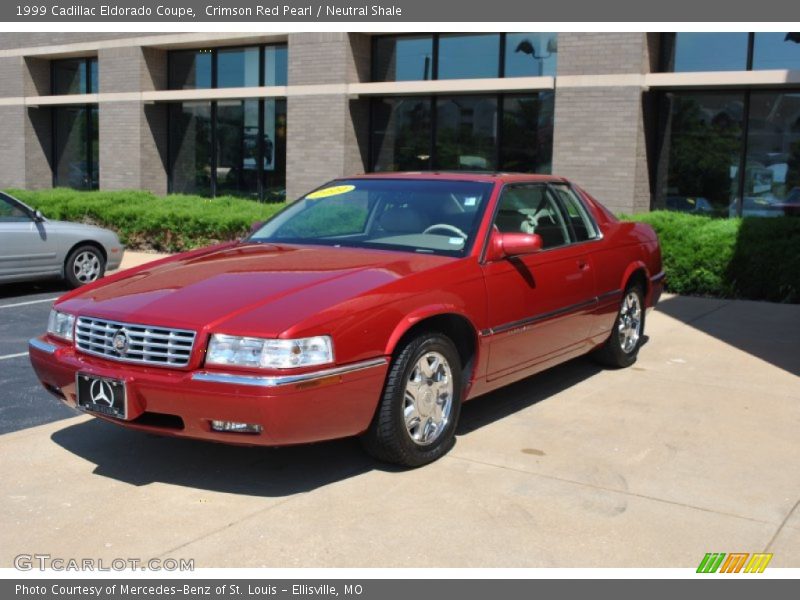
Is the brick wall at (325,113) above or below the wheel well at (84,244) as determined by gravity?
above

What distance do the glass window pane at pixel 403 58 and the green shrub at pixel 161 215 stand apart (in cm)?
312

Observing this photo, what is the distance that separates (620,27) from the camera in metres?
13.4

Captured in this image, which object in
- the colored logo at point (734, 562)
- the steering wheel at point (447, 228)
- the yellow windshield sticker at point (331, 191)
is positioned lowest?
the colored logo at point (734, 562)

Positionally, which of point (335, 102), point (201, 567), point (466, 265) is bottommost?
point (201, 567)

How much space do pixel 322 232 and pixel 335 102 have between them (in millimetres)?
10733

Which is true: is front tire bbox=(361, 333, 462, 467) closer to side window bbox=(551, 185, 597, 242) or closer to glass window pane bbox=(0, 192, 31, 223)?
side window bbox=(551, 185, 597, 242)

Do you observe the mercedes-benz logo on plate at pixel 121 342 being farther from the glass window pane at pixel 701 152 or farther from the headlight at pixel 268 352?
the glass window pane at pixel 701 152

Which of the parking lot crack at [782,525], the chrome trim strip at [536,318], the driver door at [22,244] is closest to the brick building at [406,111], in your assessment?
the driver door at [22,244]

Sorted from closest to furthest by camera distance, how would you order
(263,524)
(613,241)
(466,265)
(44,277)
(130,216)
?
1. (263,524)
2. (466,265)
3. (613,241)
4. (44,277)
5. (130,216)

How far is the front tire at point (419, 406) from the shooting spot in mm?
4789

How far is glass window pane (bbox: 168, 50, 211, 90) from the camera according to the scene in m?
19.3

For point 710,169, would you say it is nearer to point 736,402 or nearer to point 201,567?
point 736,402

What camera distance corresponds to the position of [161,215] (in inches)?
599

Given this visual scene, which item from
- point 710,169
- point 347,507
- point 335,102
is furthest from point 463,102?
point 347,507
